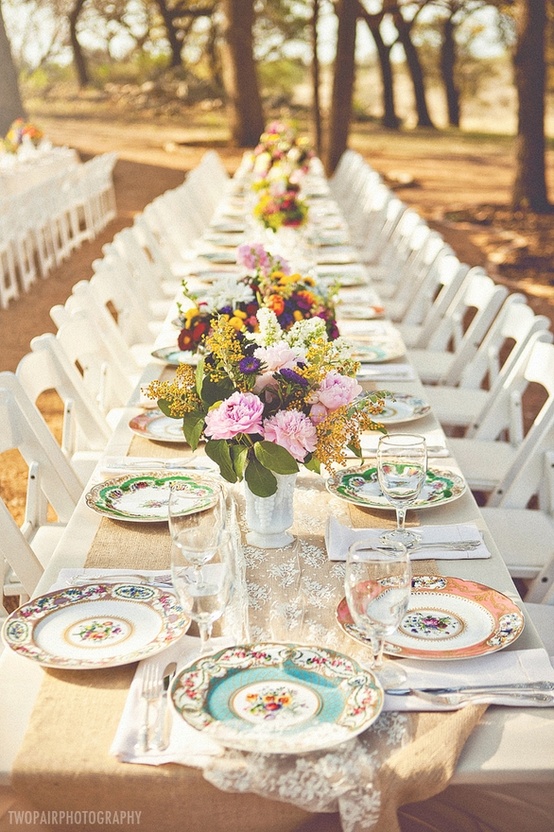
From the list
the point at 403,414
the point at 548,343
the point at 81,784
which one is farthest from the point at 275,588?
the point at 548,343

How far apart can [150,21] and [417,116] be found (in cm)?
957

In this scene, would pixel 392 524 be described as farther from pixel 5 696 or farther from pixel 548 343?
pixel 548 343

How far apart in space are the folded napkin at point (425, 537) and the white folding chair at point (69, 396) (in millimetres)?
1351

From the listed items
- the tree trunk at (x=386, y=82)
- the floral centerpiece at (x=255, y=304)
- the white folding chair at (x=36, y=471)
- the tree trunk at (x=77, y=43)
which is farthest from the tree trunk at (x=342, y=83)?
the tree trunk at (x=77, y=43)

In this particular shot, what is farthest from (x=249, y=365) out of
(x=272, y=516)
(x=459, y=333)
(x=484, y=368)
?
(x=459, y=333)

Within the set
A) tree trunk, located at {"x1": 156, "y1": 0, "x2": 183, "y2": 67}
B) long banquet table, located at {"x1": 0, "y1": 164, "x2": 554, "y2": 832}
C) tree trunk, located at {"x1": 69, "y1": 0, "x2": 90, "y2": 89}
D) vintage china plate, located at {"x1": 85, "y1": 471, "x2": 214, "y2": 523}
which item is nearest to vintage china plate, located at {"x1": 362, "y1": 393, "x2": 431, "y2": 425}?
vintage china plate, located at {"x1": 85, "y1": 471, "x2": 214, "y2": 523}

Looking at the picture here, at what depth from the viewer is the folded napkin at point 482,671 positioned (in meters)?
1.84

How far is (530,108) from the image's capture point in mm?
12398

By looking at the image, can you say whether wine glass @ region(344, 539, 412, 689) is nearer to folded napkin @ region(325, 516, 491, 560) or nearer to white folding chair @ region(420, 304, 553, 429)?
folded napkin @ region(325, 516, 491, 560)

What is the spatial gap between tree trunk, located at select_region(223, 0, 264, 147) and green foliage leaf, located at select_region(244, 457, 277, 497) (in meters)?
17.4

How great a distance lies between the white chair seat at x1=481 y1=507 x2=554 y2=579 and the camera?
10.1 feet

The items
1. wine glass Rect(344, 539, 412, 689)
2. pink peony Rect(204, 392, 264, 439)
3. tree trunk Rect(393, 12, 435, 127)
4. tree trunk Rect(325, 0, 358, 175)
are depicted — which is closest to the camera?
wine glass Rect(344, 539, 412, 689)

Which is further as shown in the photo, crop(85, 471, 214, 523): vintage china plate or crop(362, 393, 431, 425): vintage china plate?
crop(362, 393, 431, 425): vintage china plate

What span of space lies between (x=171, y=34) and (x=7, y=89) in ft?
39.8
